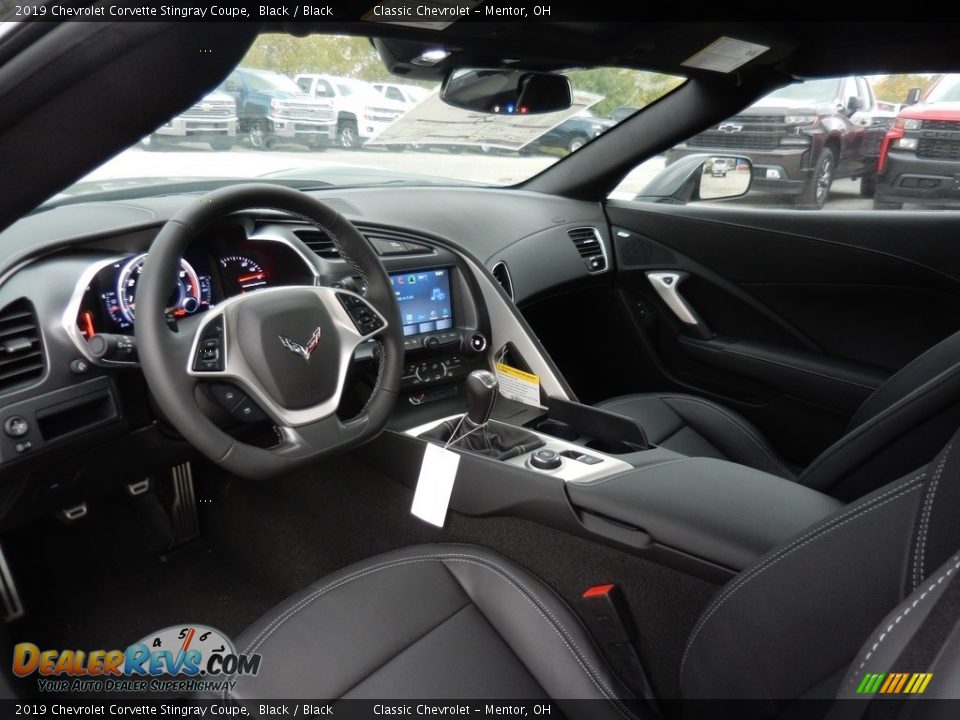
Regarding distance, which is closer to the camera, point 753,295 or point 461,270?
point 461,270

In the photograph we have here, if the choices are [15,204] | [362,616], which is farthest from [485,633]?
[15,204]

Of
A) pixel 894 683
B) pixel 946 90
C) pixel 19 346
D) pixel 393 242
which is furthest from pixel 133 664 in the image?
pixel 946 90

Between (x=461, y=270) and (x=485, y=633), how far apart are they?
97 cm

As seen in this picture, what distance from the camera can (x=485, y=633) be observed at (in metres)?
1.26

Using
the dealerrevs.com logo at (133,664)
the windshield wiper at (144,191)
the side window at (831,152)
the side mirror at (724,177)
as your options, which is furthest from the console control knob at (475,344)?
the side mirror at (724,177)

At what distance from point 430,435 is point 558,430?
352 millimetres

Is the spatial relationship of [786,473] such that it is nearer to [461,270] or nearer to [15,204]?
[461,270]

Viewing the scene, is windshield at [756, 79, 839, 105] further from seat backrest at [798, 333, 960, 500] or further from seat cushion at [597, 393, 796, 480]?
seat backrest at [798, 333, 960, 500]

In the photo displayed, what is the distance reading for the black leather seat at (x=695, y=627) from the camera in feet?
2.54

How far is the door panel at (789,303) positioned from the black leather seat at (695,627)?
1542mm

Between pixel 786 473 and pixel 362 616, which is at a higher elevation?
pixel 362 616

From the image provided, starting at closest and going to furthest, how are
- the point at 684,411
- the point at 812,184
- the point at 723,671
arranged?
1. the point at 723,671
2. the point at 684,411
3. the point at 812,184

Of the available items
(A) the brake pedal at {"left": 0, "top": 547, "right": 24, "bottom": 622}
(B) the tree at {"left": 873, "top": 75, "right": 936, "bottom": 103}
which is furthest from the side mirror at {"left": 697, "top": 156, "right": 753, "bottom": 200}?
(A) the brake pedal at {"left": 0, "top": 547, "right": 24, "bottom": 622}

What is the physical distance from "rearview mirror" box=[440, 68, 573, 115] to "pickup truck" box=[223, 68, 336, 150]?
382mm
